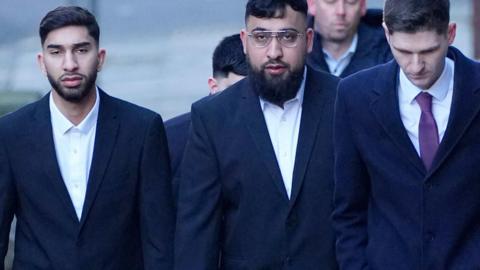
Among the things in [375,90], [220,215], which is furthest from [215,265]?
[375,90]

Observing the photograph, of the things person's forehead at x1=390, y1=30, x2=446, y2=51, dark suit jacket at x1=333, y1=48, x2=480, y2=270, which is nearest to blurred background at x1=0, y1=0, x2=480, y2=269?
dark suit jacket at x1=333, y1=48, x2=480, y2=270

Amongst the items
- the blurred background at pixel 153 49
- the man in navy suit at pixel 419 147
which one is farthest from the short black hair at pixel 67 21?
the blurred background at pixel 153 49

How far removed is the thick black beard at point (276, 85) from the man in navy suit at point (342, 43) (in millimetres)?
1236

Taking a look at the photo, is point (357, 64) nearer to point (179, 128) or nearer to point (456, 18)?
point (179, 128)

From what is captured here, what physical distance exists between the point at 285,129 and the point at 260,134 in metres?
0.12

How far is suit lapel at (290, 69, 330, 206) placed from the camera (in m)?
5.99

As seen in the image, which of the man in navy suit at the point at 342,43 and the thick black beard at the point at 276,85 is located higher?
the thick black beard at the point at 276,85

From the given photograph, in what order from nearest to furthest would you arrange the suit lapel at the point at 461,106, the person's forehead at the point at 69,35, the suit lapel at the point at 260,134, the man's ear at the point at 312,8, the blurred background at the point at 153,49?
the suit lapel at the point at 461,106 → the suit lapel at the point at 260,134 → the person's forehead at the point at 69,35 → the man's ear at the point at 312,8 → the blurred background at the point at 153,49

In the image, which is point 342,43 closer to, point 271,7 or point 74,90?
point 271,7

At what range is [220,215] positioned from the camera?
6.11m

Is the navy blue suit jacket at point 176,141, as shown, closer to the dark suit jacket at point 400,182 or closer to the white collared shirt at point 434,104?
the dark suit jacket at point 400,182

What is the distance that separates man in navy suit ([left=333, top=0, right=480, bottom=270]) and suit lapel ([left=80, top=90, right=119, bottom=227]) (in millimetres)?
1067

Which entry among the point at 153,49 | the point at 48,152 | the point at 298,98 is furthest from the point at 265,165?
the point at 153,49

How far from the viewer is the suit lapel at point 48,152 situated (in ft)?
20.1
